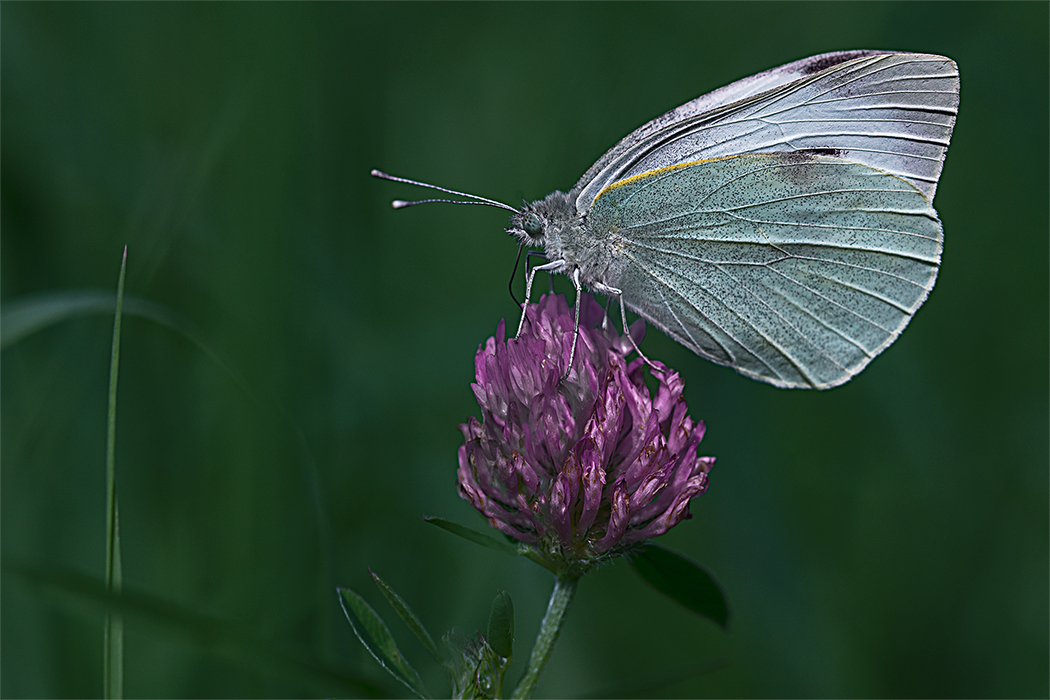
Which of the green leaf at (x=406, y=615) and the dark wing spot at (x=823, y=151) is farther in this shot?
the dark wing spot at (x=823, y=151)

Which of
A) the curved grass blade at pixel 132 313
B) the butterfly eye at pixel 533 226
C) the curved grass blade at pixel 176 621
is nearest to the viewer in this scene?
the curved grass blade at pixel 176 621

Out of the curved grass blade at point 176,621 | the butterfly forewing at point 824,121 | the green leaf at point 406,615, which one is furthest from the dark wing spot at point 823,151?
the curved grass blade at point 176,621

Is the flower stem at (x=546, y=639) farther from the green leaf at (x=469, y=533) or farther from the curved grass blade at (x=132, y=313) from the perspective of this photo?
the curved grass blade at (x=132, y=313)

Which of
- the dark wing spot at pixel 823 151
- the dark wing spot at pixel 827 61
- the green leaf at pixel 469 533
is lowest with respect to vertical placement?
the green leaf at pixel 469 533

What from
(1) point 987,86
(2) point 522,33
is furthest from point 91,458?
(1) point 987,86

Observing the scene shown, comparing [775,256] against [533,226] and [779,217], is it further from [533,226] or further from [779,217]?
[533,226]

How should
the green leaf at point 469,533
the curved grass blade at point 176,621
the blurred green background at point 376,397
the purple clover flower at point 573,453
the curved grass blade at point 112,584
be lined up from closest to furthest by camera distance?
the curved grass blade at point 176,621 → the curved grass blade at point 112,584 → the green leaf at point 469,533 → the purple clover flower at point 573,453 → the blurred green background at point 376,397
